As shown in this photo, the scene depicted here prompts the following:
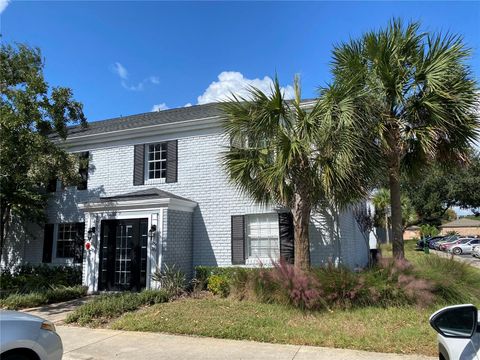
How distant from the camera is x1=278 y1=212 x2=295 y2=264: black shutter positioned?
12.5 metres

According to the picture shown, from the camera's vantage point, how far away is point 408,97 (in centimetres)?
1026

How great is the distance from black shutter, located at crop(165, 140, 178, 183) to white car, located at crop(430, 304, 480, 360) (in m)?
12.3

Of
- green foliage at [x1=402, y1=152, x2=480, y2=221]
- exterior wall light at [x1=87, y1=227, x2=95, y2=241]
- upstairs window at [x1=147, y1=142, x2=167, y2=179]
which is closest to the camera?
exterior wall light at [x1=87, y1=227, x2=95, y2=241]

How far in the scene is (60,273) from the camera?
14500mm

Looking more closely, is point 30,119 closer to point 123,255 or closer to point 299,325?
point 123,255

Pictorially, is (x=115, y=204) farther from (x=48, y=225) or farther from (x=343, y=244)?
(x=343, y=244)

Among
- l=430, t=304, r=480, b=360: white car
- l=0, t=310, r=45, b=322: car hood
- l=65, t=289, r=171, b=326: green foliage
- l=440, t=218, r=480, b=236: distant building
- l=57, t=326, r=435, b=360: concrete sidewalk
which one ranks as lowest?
l=57, t=326, r=435, b=360: concrete sidewalk

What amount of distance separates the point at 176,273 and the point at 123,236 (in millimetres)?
2448

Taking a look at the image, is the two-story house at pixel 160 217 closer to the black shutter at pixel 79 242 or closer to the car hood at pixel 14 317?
the black shutter at pixel 79 242

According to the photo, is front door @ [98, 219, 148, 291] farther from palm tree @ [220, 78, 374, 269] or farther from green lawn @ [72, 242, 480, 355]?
palm tree @ [220, 78, 374, 269]

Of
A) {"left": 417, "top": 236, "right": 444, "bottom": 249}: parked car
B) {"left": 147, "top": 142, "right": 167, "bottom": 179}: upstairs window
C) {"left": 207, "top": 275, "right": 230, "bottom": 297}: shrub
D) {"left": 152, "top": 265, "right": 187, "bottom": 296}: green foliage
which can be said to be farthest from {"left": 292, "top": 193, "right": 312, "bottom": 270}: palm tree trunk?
{"left": 417, "top": 236, "right": 444, "bottom": 249}: parked car

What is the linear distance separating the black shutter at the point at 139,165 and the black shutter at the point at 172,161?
1069 millimetres

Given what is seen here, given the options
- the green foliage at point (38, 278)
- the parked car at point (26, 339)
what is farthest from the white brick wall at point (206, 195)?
the parked car at point (26, 339)

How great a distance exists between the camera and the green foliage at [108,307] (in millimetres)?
9055
